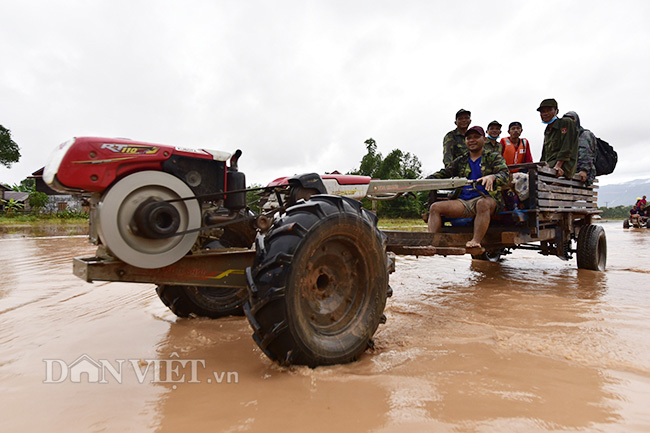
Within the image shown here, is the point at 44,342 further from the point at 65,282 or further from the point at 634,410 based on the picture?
the point at 634,410

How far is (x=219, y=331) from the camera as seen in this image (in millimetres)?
3244

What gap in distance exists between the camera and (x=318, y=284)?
2633mm

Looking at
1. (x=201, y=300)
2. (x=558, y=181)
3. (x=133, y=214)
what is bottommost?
(x=201, y=300)

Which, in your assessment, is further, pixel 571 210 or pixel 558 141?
pixel 558 141

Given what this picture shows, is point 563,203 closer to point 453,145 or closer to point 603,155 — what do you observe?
point 453,145

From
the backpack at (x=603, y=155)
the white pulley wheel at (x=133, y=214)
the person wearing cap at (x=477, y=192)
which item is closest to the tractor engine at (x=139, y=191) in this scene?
the white pulley wheel at (x=133, y=214)

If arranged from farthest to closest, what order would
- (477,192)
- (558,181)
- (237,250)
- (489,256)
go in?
(489,256) < (558,181) < (477,192) < (237,250)

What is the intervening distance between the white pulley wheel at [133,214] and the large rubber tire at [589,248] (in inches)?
242

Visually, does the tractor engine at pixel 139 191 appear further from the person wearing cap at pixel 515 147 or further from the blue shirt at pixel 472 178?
the person wearing cap at pixel 515 147

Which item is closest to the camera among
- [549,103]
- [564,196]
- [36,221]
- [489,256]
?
[564,196]

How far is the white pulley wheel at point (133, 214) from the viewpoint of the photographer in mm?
2283

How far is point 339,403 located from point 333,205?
1151mm

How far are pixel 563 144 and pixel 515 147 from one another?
77cm

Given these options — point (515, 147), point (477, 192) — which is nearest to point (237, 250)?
point (477, 192)
